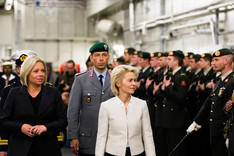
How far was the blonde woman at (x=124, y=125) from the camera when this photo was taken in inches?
160

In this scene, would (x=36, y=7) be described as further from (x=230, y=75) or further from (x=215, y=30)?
(x=230, y=75)

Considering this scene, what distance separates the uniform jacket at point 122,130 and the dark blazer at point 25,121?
0.43m

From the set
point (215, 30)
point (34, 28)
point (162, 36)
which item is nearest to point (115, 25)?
point (162, 36)

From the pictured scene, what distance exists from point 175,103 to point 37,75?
3822 millimetres

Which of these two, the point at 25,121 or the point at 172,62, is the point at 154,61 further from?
the point at 25,121

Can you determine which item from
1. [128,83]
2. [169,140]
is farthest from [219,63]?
[128,83]

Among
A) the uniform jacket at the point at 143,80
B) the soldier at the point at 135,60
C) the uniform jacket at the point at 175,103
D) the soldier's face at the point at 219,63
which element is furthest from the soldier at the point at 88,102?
the soldier at the point at 135,60

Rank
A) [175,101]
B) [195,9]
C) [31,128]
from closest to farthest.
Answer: [31,128], [175,101], [195,9]

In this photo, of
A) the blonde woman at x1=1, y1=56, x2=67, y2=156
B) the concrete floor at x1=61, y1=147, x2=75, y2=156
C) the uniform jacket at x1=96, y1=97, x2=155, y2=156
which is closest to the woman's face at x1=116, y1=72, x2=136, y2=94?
the uniform jacket at x1=96, y1=97, x2=155, y2=156

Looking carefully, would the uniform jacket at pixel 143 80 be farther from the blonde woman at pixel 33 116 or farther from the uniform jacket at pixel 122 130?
the blonde woman at pixel 33 116

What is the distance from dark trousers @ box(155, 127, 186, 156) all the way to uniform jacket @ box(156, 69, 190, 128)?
0.12 m

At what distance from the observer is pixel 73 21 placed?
85.6 ft

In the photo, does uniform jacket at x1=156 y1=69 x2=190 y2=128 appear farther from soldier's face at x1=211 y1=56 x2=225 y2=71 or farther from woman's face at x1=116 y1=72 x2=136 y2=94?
woman's face at x1=116 y1=72 x2=136 y2=94

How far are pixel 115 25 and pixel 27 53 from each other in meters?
15.2
